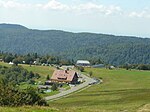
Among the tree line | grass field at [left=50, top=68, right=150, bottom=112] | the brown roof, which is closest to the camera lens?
the tree line

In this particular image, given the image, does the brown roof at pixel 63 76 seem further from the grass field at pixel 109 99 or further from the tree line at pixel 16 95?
the tree line at pixel 16 95

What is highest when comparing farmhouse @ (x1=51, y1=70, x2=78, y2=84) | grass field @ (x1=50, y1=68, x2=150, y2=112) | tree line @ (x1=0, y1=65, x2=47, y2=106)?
tree line @ (x1=0, y1=65, x2=47, y2=106)

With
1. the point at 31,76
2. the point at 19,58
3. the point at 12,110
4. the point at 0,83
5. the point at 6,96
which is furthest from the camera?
the point at 19,58

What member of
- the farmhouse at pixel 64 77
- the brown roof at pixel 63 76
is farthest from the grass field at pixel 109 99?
the brown roof at pixel 63 76

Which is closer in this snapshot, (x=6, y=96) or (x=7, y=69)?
(x=6, y=96)

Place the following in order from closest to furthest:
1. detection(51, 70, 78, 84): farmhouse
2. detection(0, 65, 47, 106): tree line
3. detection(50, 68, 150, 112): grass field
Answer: detection(0, 65, 47, 106): tree line → detection(50, 68, 150, 112): grass field → detection(51, 70, 78, 84): farmhouse

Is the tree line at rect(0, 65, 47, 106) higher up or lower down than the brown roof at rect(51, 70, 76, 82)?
higher up

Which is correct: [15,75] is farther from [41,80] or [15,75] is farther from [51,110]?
[51,110]

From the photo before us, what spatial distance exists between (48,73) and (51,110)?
12769cm

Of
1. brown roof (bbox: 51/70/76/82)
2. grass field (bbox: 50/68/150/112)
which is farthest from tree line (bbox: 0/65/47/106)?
brown roof (bbox: 51/70/76/82)

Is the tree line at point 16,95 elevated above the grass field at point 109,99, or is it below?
above

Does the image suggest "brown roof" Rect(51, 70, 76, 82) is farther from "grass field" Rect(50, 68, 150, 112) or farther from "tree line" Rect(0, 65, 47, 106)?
"tree line" Rect(0, 65, 47, 106)

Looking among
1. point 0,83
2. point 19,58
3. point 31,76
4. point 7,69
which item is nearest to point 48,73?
point 31,76

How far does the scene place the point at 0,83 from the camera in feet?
74.7
